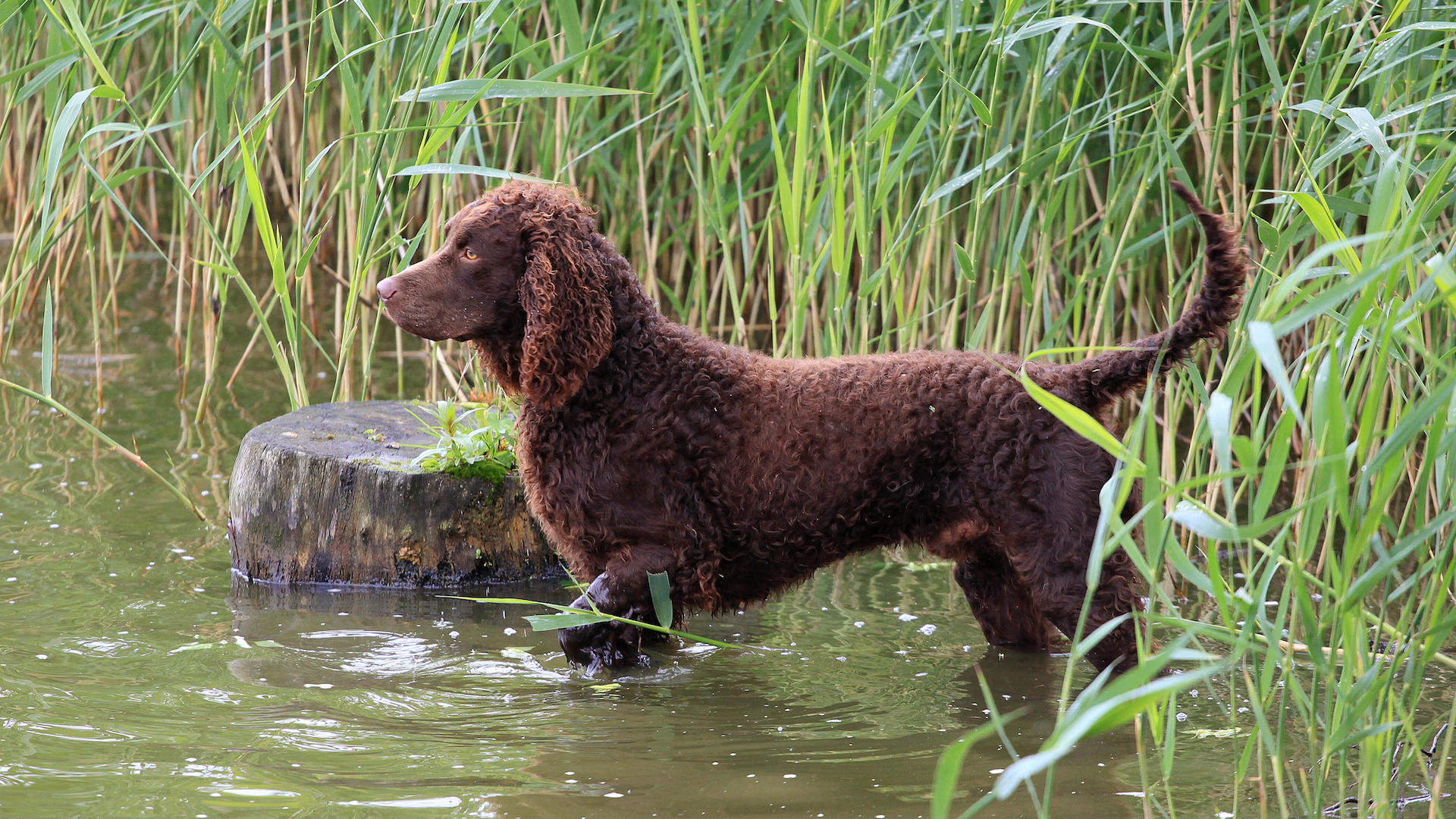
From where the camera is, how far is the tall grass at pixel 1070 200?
182cm

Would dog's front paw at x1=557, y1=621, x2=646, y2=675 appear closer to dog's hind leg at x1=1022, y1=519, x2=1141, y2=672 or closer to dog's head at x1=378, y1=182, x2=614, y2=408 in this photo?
dog's head at x1=378, y1=182, x2=614, y2=408

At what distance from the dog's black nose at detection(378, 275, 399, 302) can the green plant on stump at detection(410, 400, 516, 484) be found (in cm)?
74

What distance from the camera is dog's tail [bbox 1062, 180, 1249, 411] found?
107 inches

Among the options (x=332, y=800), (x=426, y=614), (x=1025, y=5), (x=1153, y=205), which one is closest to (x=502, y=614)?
(x=426, y=614)

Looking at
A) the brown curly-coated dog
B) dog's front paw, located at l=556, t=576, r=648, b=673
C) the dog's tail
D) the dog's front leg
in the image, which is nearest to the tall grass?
the dog's tail

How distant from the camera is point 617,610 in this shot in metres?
3.15

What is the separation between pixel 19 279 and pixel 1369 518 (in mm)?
3224

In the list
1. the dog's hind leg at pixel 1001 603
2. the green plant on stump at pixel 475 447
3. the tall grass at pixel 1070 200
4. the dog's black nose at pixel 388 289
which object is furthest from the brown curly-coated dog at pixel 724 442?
the green plant on stump at pixel 475 447

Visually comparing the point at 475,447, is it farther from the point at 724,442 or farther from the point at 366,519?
the point at 724,442

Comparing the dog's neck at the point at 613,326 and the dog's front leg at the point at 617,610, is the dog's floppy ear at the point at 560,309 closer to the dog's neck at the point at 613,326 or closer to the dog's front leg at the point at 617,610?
the dog's neck at the point at 613,326

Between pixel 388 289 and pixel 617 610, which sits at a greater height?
pixel 388 289

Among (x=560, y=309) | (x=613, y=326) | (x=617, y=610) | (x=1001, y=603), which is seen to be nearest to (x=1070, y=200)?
(x=1001, y=603)

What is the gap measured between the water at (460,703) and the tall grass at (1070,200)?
1.30 ft

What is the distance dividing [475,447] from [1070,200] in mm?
1886
